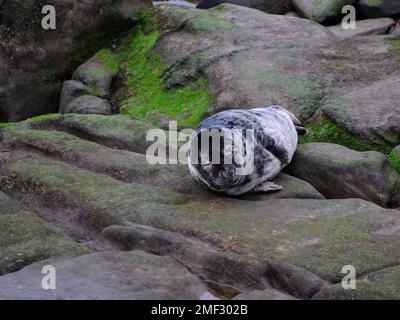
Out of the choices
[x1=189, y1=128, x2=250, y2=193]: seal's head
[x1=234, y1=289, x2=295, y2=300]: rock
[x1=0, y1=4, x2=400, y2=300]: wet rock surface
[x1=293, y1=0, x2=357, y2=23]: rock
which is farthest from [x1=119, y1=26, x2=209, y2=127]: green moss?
[x1=234, y1=289, x2=295, y2=300]: rock

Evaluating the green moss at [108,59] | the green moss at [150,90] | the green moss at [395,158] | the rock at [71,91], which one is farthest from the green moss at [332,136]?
the green moss at [108,59]

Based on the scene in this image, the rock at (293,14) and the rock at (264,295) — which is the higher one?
the rock at (293,14)

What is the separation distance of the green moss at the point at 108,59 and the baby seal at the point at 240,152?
190 inches

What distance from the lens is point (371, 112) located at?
875 cm

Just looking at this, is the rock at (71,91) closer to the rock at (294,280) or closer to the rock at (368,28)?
the rock at (368,28)

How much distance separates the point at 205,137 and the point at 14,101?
20.4 ft

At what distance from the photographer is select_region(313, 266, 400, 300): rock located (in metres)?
4.98

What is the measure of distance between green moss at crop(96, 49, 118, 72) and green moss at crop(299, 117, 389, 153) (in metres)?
4.30

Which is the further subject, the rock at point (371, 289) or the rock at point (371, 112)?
the rock at point (371, 112)

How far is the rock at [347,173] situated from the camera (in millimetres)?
7531

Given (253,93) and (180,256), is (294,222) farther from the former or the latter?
(253,93)

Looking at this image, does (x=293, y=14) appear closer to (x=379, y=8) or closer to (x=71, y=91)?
(x=379, y=8)

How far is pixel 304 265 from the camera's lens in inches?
218
